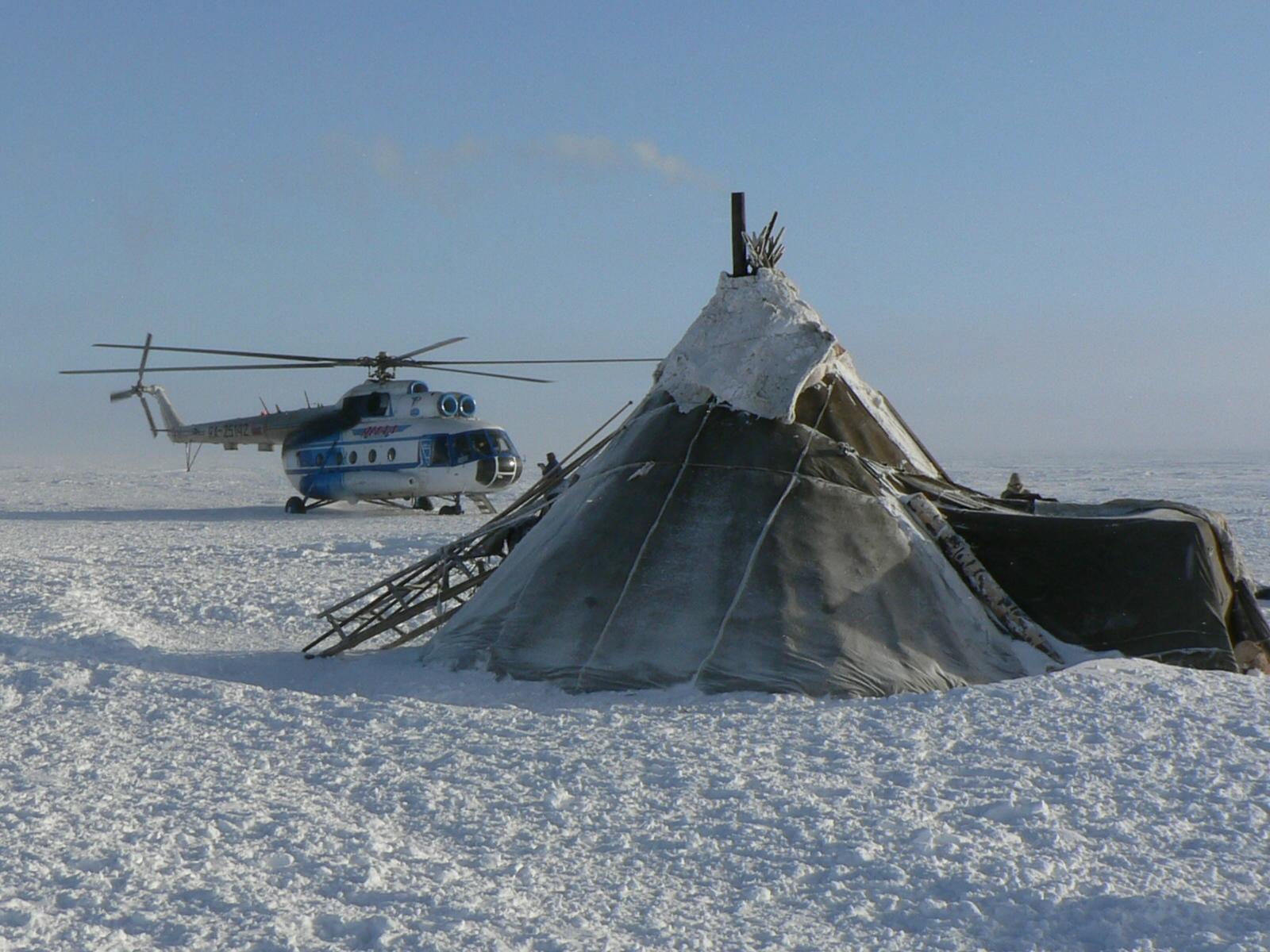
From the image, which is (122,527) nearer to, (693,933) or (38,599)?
(38,599)

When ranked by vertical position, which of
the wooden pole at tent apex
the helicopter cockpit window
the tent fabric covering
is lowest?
the tent fabric covering

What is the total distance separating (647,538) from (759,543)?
67 cm

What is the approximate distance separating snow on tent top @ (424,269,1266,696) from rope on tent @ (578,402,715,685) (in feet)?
0.04

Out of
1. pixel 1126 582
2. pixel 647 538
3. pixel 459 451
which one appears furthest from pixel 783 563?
pixel 459 451

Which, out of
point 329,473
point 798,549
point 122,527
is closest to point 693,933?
point 798,549

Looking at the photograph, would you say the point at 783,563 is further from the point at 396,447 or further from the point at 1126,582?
the point at 396,447

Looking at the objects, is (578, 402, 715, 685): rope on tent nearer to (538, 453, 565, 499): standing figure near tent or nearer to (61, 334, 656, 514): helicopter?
(538, 453, 565, 499): standing figure near tent

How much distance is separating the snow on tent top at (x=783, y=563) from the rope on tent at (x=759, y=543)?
0.4 inches

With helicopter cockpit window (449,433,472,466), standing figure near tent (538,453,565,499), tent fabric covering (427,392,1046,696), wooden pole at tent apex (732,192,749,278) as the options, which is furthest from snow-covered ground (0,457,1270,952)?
helicopter cockpit window (449,433,472,466)

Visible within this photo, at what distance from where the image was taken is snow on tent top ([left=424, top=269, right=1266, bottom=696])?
647 cm

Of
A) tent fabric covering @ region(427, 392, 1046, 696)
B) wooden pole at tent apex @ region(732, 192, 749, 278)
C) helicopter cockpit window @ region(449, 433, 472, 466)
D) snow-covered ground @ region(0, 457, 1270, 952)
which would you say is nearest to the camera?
snow-covered ground @ region(0, 457, 1270, 952)

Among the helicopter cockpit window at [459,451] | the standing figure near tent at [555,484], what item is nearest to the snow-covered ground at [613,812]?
the standing figure near tent at [555,484]

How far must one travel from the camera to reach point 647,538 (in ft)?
23.2

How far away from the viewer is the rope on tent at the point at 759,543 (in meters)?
6.41
